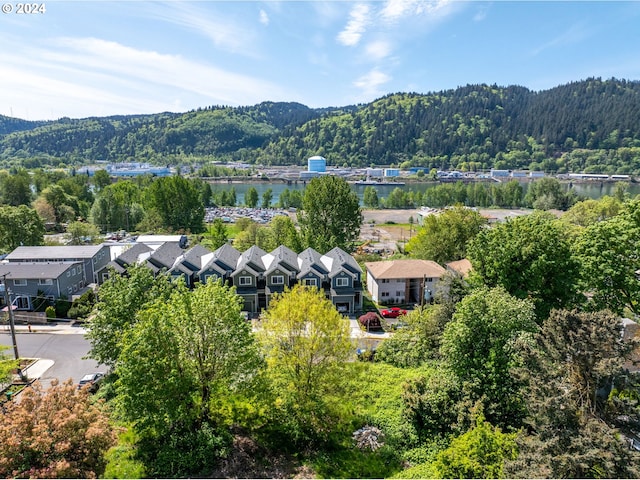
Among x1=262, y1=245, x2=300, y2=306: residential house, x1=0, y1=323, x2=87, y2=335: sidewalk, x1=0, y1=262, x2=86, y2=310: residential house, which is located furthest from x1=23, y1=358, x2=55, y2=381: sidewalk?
x1=262, y1=245, x2=300, y2=306: residential house

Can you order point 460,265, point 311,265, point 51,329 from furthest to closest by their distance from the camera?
1. point 460,265
2. point 311,265
3. point 51,329

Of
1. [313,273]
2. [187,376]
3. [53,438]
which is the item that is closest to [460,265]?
[313,273]

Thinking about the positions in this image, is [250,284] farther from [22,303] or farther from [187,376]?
[187,376]

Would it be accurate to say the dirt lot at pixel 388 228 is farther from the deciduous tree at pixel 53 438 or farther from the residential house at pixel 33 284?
the deciduous tree at pixel 53 438

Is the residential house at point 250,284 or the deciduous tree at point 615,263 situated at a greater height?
the deciduous tree at point 615,263

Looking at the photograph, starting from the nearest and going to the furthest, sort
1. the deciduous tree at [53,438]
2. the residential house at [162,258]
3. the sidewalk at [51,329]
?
the deciduous tree at [53,438] → the sidewalk at [51,329] → the residential house at [162,258]

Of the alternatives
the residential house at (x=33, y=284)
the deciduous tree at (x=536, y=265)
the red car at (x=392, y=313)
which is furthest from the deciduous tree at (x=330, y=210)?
the residential house at (x=33, y=284)

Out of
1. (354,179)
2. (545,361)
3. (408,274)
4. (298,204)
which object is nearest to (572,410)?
(545,361)
